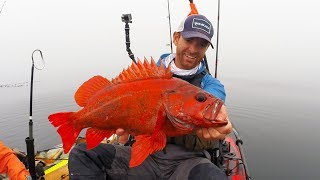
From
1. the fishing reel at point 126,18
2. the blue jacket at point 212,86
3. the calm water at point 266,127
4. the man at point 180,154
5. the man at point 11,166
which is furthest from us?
the calm water at point 266,127

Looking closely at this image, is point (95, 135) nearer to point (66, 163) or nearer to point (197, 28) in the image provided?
point (197, 28)

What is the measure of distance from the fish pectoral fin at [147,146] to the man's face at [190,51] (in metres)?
1.47

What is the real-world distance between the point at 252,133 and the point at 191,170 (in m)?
9.42

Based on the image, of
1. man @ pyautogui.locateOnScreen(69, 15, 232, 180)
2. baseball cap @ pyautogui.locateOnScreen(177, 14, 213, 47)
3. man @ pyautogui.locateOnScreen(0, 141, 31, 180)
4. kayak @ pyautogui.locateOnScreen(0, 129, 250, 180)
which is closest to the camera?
man @ pyautogui.locateOnScreen(69, 15, 232, 180)

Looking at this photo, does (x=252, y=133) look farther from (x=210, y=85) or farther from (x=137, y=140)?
(x=137, y=140)

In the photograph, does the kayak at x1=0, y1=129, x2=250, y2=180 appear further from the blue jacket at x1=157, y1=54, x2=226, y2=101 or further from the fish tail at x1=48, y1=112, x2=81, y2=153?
the fish tail at x1=48, y1=112, x2=81, y2=153

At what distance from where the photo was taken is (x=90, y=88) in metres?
2.84

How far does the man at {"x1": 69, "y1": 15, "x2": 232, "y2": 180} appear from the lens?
10.6 ft

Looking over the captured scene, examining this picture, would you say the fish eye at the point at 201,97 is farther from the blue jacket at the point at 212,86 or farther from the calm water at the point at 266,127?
the calm water at the point at 266,127

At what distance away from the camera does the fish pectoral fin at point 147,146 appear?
2.48m

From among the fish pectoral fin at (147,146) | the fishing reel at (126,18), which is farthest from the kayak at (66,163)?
the fishing reel at (126,18)

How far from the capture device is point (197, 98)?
2359 millimetres

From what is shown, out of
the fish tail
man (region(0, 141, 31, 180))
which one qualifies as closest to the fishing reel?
man (region(0, 141, 31, 180))

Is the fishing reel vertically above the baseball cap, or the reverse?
the fishing reel
